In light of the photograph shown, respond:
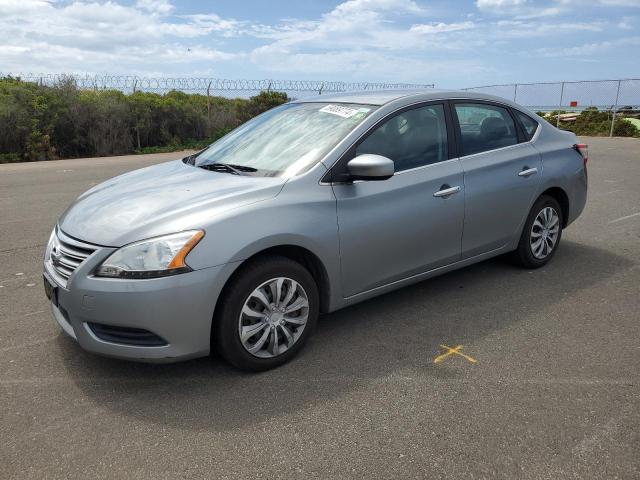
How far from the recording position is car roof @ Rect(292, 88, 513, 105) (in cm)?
427

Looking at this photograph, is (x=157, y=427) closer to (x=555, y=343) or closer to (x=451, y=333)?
(x=451, y=333)

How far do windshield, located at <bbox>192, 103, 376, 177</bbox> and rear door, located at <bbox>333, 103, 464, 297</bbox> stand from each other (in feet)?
0.69

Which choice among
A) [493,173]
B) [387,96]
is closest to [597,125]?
[493,173]

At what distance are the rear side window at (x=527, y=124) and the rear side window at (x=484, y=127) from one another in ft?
0.42

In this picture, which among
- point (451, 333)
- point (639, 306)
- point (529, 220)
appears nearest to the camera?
point (451, 333)

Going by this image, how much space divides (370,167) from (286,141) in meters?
0.84

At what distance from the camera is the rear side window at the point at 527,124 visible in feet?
16.8

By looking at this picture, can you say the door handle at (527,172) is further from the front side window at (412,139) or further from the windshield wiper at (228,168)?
the windshield wiper at (228,168)

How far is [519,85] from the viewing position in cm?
3156

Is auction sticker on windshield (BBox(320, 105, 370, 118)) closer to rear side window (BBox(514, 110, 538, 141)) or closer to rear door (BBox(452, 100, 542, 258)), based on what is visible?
rear door (BBox(452, 100, 542, 258))

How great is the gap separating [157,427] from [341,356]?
125 cm

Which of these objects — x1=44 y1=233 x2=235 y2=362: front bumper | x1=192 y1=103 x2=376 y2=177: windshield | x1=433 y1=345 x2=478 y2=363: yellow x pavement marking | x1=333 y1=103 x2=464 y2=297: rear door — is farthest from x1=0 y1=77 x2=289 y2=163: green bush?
x1=433 y1=345 x2=478 y2=363: yellow x pavement marking

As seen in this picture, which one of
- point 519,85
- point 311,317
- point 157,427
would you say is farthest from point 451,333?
point 519,85

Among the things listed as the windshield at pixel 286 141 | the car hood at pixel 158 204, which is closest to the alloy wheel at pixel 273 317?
the car hood at pixel 158 204
